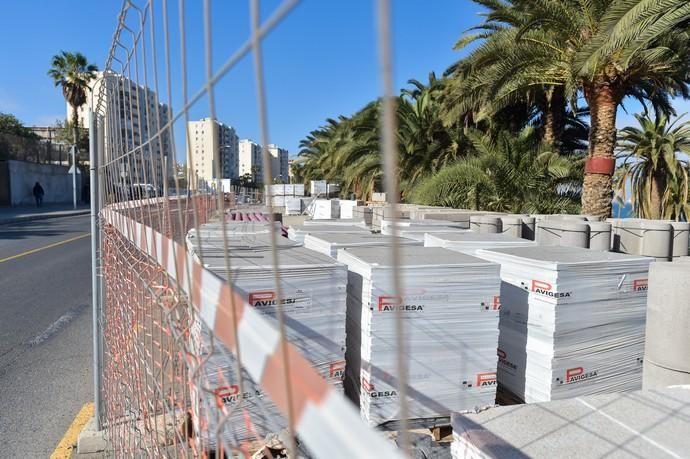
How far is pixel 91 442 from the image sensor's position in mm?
3061

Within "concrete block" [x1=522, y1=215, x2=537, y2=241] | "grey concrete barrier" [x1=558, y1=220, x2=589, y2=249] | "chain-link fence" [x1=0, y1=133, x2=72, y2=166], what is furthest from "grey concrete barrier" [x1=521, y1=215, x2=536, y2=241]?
"chain-link fence" [x1=0, y1=133, x2=72, y2=166]

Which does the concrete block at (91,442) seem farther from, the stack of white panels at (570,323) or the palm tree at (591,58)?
the palm tree at (591,58)

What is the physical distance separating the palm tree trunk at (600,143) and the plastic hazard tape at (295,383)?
9565 mm

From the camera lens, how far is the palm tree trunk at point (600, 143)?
8906 millimetres

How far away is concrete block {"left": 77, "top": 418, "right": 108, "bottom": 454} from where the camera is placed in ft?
10.0

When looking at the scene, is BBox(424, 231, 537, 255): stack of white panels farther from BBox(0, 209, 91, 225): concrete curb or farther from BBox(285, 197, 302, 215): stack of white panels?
BBox(285, 197, 302, 215): stack of white panels

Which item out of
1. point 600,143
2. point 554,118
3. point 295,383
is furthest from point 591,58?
point 295,383

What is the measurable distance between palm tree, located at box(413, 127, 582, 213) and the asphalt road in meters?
8.94

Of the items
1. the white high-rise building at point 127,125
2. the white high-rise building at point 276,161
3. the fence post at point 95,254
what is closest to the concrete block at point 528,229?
the white high-rise building at point 276,161

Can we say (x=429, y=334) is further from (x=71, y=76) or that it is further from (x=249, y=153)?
(x=71, y=76)

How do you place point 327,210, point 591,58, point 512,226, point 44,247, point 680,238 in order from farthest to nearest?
1. point 327,210
2. point 44,247
3. point 591,58
4. point 512,226
5. point 680,238

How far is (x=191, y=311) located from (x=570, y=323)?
2.60 meters

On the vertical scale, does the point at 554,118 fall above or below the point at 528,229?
above

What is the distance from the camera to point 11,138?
27.6 metres
